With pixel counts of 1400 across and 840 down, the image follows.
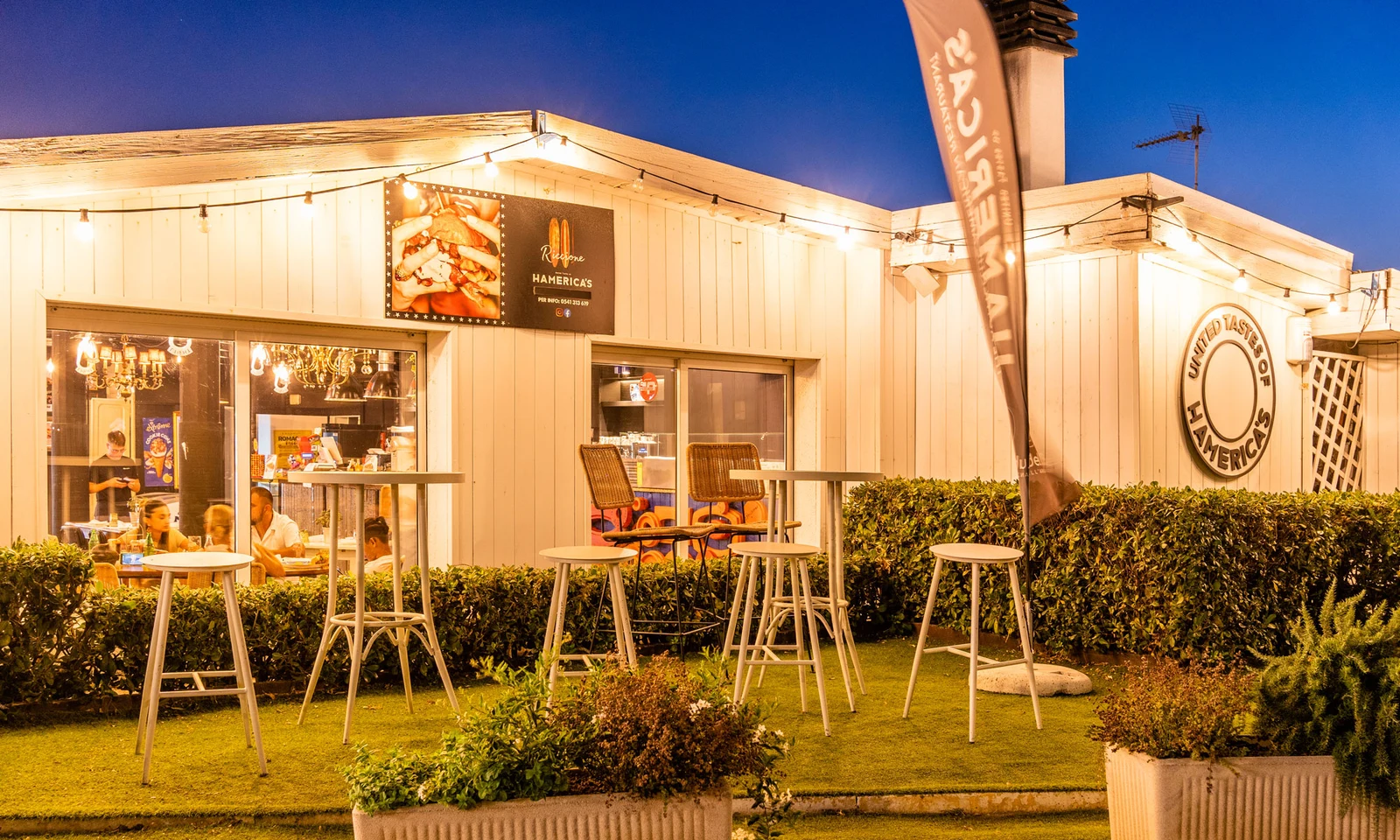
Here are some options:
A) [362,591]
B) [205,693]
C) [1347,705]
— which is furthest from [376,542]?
[1347,705]

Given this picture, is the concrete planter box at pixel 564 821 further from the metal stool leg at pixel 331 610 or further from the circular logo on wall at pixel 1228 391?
the circular logo on wall at pixel 1228 391

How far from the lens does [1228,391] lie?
8.82 metres

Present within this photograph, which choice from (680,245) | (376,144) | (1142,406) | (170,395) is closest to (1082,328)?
(1142,406)

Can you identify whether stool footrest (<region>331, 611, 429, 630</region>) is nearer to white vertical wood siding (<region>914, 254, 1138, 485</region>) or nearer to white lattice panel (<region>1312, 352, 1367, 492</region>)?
white vertical wood siding (<region>914, 254, 1138, 485</region>)

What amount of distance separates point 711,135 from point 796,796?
37.6 m

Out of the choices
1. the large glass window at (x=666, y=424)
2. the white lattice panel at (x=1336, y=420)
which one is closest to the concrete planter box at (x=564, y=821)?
the large glass window at (x=666, y=424)

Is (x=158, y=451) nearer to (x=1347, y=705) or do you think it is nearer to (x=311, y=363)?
(x=311, y=363)

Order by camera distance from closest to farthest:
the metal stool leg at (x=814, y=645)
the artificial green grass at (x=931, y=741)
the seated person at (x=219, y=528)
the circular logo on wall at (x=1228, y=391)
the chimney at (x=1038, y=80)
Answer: the artificial green grass at (x=931, y=741), the metal stool leg at (x=814, y=645), the seated person at (x=219, y=528), the chimney at (x=1038, y=80), the circular logo on wall at (x=1228, y=391)

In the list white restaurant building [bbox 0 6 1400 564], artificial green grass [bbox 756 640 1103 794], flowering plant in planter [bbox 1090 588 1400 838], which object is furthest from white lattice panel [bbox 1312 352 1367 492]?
flowering plant in planter [bbox 1090 588 1400 838]

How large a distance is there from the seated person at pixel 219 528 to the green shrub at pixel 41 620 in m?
1.03

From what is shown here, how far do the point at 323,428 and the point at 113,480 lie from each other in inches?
44.2

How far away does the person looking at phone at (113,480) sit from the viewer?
539 cm

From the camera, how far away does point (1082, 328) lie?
7711 mm

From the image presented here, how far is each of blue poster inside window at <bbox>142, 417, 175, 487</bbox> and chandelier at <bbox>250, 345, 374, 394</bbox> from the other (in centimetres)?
55
